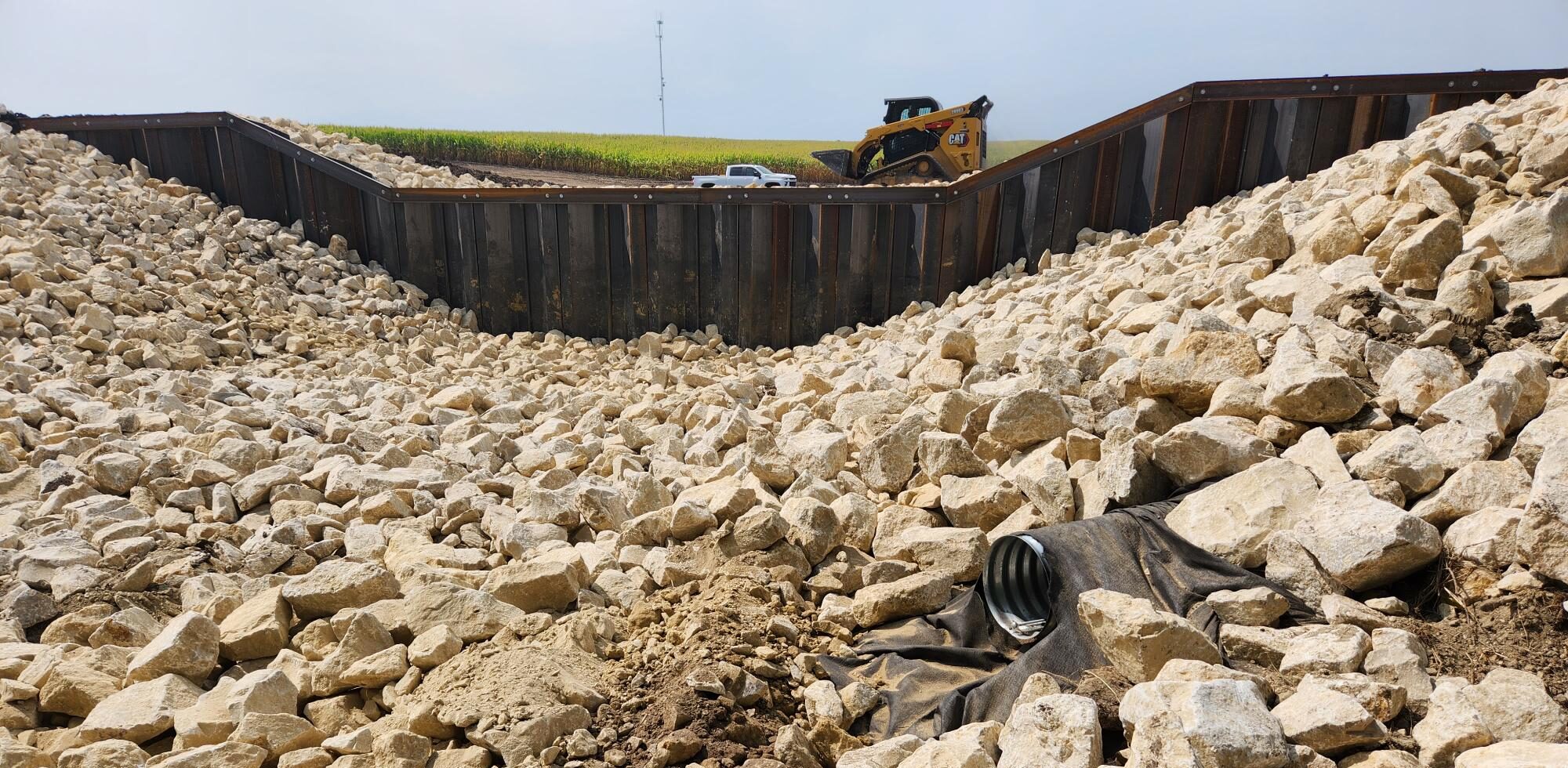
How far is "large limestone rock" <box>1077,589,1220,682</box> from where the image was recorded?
2.36 meters

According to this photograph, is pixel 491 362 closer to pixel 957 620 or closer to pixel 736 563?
pixel 736 563

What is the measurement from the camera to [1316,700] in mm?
2020

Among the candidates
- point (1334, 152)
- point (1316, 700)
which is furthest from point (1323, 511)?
point (1334, 152)

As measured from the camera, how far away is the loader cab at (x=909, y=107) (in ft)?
56.1

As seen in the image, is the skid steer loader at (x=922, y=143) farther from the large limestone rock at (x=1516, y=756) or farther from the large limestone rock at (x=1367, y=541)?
the large limestone rock at (x=1516, y=756)

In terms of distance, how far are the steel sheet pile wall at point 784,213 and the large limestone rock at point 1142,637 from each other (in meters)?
5.15

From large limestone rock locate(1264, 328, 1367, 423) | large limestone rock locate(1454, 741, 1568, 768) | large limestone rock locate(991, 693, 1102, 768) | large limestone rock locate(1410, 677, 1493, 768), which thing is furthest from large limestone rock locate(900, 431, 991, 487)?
large limestone rock locate(1454, 741, 1568, 768)

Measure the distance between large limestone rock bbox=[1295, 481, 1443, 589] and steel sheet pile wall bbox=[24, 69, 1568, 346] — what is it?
466 centimetres

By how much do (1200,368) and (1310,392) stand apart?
1.50ft

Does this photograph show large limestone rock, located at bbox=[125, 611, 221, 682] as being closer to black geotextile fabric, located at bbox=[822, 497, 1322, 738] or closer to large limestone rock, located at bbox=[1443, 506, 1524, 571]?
black geotextile fabric, located at bbox=[822, 497, 1322, 738]

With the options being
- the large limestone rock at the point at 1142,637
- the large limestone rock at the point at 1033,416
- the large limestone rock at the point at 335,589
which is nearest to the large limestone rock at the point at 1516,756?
the large limestone rock at the point at 1142,637

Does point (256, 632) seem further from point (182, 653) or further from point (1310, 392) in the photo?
point (1310, 392)

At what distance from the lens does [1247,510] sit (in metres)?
2.91

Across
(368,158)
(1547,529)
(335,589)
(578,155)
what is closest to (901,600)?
(1547,529)
